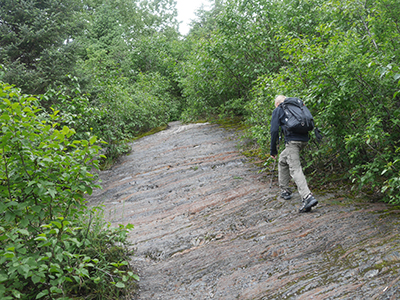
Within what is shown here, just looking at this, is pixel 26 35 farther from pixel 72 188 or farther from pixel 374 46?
pixel 374 46

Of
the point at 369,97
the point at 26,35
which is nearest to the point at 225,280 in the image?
the point at 369,97

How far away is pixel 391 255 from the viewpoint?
3699mm

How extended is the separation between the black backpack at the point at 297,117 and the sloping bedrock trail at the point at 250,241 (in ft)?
5.06

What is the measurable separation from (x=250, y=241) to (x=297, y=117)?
260cm

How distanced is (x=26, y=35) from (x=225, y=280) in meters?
12.5

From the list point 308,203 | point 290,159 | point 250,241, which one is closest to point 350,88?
point 290,159

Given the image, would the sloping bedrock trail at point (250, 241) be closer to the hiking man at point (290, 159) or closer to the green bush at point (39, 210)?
the hiking man at point (290, 159)

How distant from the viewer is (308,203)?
5.41 m

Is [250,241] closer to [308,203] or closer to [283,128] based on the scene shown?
[308,203]

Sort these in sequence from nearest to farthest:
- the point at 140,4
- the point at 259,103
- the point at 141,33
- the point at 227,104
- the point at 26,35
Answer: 1. the point at 259,103
2. the point at 26,35
3. the point at 227,104
4. the point at 141,33
5. the point at 140,4

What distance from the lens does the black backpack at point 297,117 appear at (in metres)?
5.61

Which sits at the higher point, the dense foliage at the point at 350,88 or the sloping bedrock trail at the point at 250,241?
the dense foliage at the point at 350,88

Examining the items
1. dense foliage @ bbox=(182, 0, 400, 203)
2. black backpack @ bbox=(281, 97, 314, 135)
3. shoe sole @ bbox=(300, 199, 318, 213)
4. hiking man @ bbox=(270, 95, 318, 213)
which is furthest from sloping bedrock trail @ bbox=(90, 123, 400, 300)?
black backpack @ bbox=(281, 97, 314, 135)

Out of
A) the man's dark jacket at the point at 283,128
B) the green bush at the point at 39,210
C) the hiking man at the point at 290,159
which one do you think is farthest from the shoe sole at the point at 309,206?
the green bush at the point at 39,210
